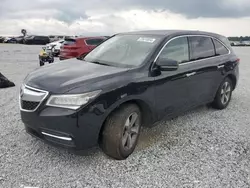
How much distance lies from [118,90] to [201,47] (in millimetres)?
2468

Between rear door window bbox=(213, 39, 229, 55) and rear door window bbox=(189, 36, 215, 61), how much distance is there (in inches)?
6.1

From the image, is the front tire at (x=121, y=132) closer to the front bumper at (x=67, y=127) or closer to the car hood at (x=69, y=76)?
the front bumper at (x=67, y=127)

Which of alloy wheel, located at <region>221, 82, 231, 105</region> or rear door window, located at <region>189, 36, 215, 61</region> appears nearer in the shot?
rear door window, located at <region>189, 36, 215, 61</region>

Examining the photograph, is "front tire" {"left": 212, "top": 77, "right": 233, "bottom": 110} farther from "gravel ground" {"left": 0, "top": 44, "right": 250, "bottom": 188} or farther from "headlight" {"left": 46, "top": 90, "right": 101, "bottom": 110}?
"headlight" {"left": 46, "top": 90, "right": 101, "bottom": 110}

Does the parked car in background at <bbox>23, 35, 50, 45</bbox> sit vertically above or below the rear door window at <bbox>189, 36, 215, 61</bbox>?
below

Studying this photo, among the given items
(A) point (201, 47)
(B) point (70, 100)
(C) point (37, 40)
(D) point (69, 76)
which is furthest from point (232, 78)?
(C) point (37, 40)

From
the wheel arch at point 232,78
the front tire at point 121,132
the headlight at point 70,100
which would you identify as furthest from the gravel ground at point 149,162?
the wheel arch at point 232,78

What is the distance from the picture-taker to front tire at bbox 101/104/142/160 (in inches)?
130

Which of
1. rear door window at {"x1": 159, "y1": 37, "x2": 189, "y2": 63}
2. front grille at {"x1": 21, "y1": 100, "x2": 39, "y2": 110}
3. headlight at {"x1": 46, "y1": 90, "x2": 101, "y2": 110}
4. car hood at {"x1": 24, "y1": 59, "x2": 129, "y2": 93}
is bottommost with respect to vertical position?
front grille at {"x1": 21, "y1": 100, "x2": 39, "y2": 110}

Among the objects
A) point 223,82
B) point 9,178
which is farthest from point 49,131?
point 223,82

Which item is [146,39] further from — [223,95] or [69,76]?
Result: [223,95]

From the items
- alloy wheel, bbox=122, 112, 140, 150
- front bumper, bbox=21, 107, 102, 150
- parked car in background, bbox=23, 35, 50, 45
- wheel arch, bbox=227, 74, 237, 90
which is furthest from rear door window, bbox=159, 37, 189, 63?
parked car in background, bbox=23, 35, 50, 45

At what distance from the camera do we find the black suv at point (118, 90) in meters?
3.07

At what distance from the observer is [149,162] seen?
3486mm
